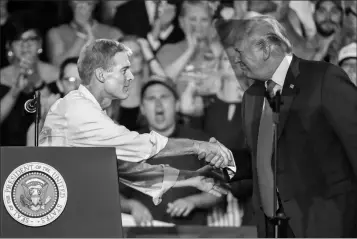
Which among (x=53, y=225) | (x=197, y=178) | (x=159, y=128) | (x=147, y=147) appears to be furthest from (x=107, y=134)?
(x=159, y=128)

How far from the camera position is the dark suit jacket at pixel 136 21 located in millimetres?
5102

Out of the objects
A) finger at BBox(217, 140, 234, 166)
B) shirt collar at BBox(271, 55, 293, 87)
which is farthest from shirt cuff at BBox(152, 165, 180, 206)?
shirt collar at BBox(271, 55, 293, 87)

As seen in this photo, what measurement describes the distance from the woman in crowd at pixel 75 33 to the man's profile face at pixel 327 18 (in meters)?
1.48

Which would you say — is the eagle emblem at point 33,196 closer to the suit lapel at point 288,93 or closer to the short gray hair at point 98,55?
the short gray hair at point 98,55

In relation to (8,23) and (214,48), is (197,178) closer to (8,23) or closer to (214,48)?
(214,48)

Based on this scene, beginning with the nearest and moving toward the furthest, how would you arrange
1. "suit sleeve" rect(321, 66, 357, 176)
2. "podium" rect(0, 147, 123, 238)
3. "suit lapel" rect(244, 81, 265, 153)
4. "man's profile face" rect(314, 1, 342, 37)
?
"podium" rect(0, 147, 123, 238) < "suit sleeve" rect(321, 66, 357, 176) < "suit lapel" rect(244, 81, 265, 153) < "man's profile face" rect(314, 1, 342, 37)

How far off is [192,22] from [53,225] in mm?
3011

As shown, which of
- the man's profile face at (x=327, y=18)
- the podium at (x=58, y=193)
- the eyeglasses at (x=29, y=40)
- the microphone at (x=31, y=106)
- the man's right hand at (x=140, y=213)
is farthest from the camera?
the eyeglasses at (x=29, y=40)

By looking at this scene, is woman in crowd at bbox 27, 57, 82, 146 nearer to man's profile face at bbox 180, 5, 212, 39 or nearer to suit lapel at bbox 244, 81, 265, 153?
man's profile face at bbox 180, 5, 212, 39

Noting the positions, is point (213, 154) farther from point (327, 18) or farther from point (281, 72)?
point (327, 18)

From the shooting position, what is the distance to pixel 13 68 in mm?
5180

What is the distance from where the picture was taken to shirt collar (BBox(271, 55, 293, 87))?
9.48 ft

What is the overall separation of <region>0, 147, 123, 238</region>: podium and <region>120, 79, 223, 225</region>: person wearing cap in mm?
2615

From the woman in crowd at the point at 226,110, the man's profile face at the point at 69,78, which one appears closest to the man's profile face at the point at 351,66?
the woman in crowd at the point at 226,110
